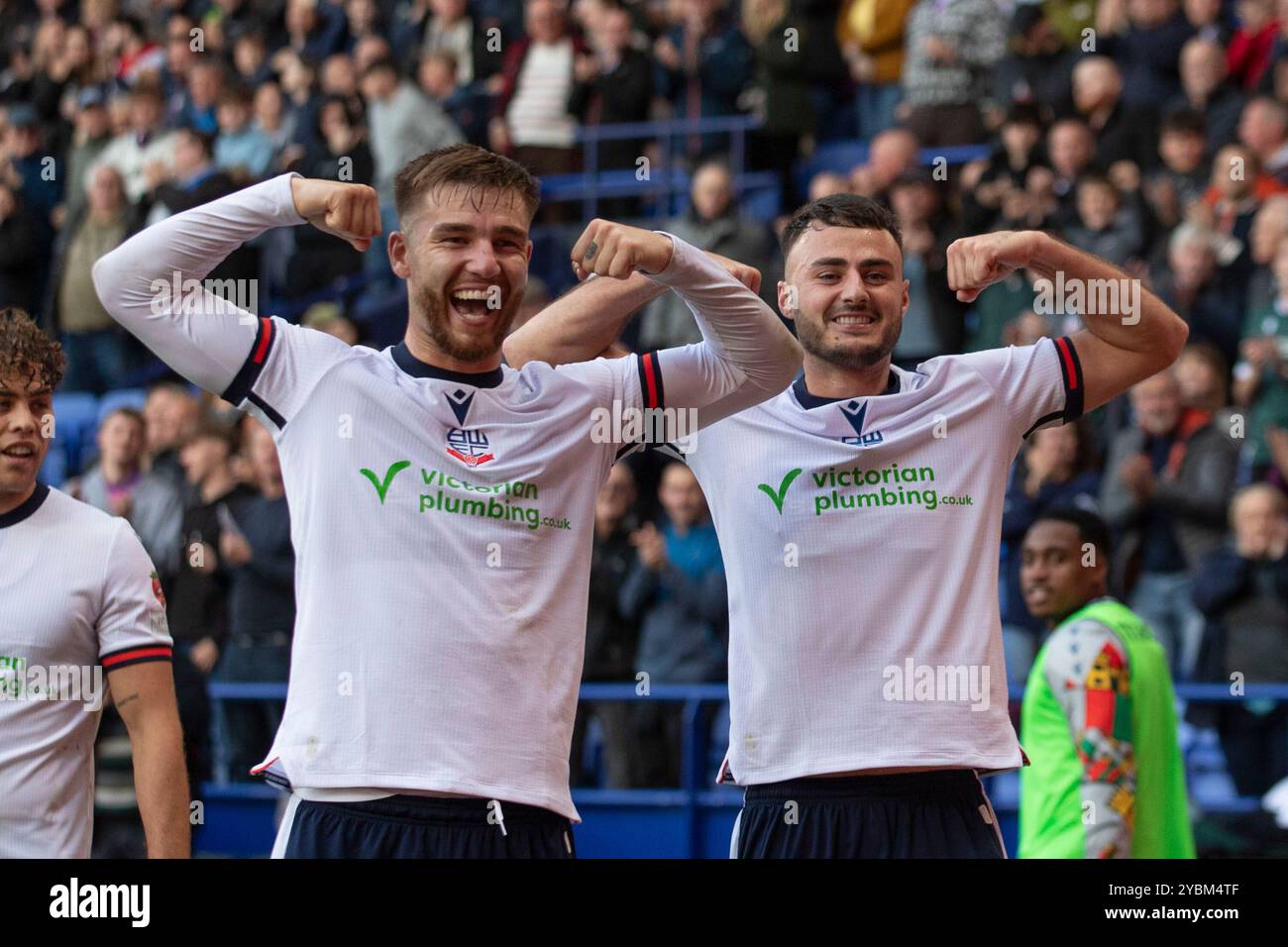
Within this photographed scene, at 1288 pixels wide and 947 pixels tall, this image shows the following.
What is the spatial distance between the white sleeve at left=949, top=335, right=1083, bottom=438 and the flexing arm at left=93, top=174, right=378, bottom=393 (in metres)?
1.79

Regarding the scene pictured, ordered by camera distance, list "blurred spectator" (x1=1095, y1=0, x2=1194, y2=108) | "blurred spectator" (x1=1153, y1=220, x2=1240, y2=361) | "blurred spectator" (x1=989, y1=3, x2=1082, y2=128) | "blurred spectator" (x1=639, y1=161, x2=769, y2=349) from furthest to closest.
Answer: "blurred spectator" (x1=989, y1=3, x2=1082, y2=128), "blurred spectator" (x1=1095, y1=0, x2=1194, y2=108), "blurred spectator" (x1=639, y1=161, x2=769, y2=349), "blurred spectator" (x1=1153, y1=220, x2=1240, y2=361)

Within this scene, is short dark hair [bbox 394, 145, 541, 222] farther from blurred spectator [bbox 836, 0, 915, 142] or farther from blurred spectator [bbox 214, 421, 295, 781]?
blurred spectator [bbox 836, 0, 915, 142]

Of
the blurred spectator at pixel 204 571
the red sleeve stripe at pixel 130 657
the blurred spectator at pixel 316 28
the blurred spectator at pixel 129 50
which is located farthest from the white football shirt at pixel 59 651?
the blurred spectator at pixel 129 50

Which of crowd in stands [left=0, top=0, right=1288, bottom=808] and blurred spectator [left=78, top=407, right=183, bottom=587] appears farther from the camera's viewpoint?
blurred spectator [left=78, top=407, right=183, bottom=587]

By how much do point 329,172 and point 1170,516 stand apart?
6.50 meters

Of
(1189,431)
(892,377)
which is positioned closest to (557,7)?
(1189,431)

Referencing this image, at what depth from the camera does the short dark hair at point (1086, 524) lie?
6875 millimetres

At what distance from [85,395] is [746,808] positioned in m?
10.2

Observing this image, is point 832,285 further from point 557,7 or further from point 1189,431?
point 557,7

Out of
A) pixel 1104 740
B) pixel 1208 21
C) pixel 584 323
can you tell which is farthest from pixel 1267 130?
pixel 584 323

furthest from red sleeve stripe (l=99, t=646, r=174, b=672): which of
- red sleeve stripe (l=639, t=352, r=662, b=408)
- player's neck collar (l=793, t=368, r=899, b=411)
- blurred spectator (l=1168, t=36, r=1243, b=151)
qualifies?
blurred spectator (l=1168, t=36, r=1243, b=151)

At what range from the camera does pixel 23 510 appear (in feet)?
16.4

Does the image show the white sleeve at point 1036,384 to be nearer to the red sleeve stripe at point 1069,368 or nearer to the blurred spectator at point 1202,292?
the red sleeve stripe at point 1069,368
